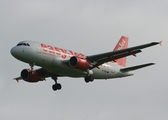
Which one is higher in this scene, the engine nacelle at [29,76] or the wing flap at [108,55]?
the wing flap at [108,55]

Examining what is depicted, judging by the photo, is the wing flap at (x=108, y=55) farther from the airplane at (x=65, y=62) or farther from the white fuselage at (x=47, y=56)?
the white fuselage at (x=47, y=56)

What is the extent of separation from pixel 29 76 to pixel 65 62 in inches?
296

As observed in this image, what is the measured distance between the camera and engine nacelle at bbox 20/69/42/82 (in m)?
69.4

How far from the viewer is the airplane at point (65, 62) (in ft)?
206

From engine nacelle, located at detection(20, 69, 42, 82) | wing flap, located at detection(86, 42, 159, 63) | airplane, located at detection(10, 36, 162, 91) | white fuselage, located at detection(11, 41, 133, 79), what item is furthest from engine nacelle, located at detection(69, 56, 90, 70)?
engine nacelle, located at detection(20, 69, 42, 82)

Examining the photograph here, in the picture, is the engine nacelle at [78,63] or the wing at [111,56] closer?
the wing at [111,56]

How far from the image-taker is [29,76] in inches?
2739

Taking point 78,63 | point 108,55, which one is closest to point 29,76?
point 78,63

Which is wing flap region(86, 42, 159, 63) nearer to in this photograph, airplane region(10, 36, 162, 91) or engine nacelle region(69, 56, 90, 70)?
airplane region(10, 36, 162, 91)

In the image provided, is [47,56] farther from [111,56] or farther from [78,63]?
[111,56]

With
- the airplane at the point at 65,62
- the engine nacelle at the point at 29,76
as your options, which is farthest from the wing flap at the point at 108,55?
the engine nacelle at the point at 29,76

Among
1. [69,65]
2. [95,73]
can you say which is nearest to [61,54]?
[69,65]

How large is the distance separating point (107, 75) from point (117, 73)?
2014 mm

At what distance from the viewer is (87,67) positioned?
65.4 meters
